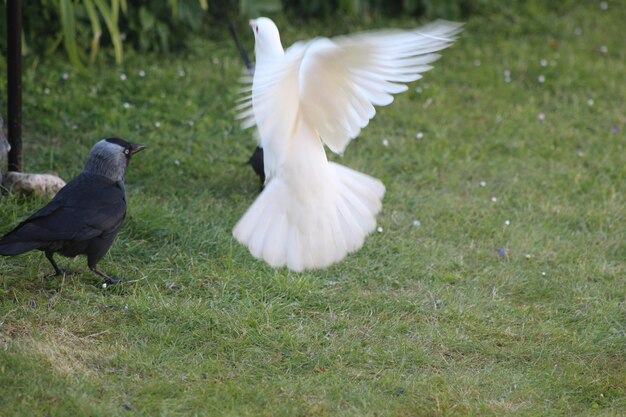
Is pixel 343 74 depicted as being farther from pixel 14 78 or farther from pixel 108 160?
pixel 14 78

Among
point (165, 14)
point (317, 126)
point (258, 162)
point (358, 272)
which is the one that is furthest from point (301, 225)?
point (165, 14)

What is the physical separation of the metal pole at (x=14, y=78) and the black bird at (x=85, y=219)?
32.0 inches

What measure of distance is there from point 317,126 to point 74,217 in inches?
49.6

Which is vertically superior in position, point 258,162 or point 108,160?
point 108,160

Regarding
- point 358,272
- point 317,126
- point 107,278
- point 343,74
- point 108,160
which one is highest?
point 343,74

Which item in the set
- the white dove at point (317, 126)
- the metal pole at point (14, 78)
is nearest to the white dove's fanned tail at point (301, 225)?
the white dove at point (317, 126)

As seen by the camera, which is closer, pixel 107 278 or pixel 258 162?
pixel 107 278

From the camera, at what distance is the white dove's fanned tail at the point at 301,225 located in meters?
Result: 4.29

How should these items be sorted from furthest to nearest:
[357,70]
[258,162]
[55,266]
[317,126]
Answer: [258,162]
[55,266]
[317,126]
[357,70]

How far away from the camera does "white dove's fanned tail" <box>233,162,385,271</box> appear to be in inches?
169

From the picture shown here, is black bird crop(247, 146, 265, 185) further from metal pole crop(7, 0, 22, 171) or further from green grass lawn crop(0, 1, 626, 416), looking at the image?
metal pole crop(7, 0, 22, 171)

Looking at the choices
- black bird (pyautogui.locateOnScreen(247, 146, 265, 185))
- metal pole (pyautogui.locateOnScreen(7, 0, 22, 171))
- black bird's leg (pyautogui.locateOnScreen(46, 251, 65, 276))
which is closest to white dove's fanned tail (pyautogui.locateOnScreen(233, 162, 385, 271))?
black bird's leg (pyautogui.locateOnScreen(46, 251, 65, 276))

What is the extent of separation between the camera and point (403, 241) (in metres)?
5.50

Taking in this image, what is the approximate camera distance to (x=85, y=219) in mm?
4535
